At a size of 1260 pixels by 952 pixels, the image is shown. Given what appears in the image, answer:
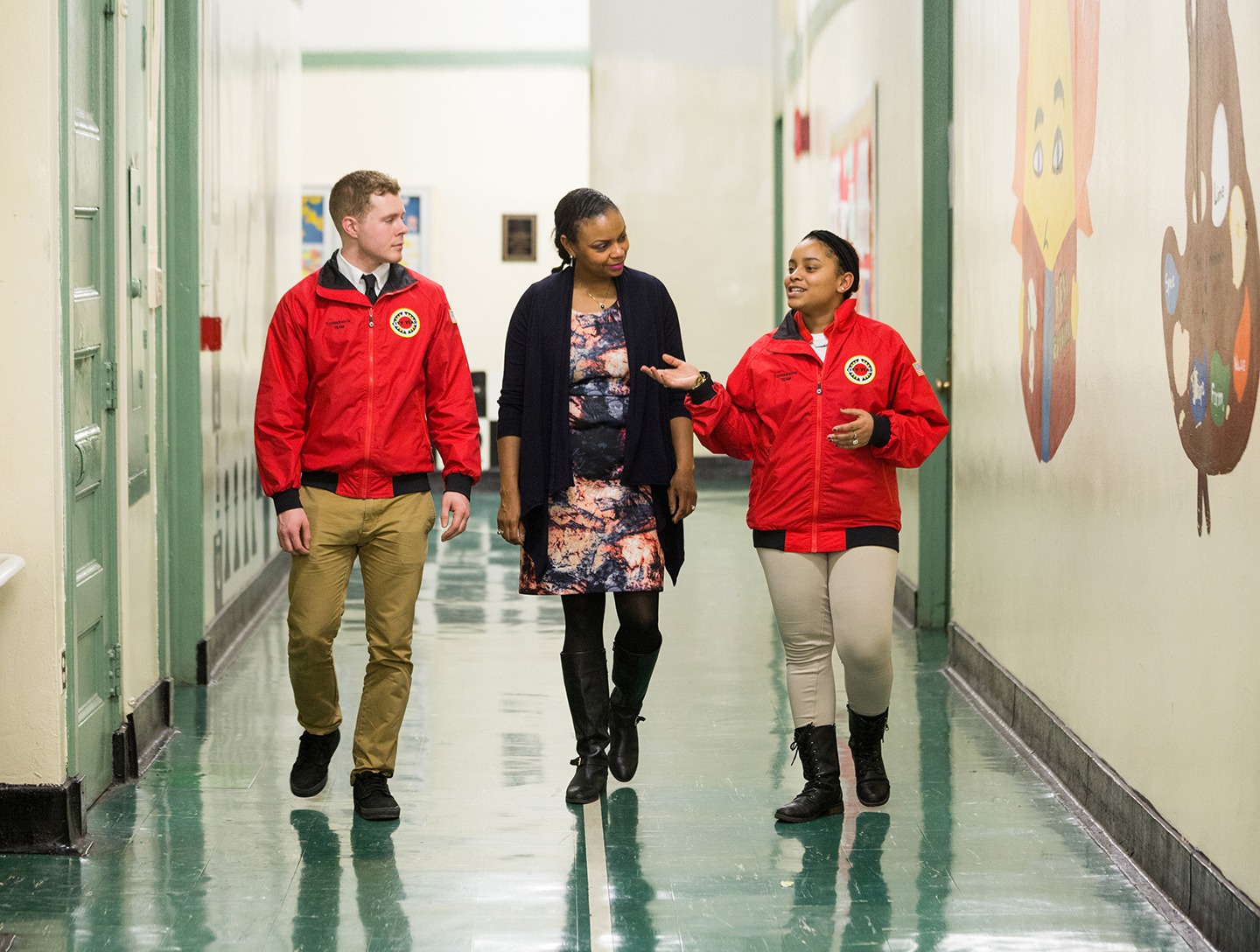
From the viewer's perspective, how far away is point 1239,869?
10.6 ft

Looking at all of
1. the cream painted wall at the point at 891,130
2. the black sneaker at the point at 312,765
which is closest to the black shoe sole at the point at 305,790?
the black sneaker at the point at 312,765

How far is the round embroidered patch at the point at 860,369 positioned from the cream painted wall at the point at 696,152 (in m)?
9.33

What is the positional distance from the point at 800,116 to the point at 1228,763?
9.34 m

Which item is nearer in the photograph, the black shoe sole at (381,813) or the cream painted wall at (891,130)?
the black shoe sole at (381,813)

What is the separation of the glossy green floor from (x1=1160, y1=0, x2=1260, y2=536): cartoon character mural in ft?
3.31

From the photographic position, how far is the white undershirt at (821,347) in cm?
416

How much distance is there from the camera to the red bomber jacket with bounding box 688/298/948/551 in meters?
4.12

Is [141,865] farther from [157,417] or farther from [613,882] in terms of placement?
[157,417]

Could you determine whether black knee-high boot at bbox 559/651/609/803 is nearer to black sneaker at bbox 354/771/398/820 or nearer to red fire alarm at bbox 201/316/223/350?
black sneaker at bbox 354/771/398/820

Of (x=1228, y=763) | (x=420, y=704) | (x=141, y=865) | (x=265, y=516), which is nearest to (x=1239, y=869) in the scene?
(x=1228, y=763)

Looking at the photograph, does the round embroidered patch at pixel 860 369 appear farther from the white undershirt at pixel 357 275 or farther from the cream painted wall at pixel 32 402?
the cream painted wall at pixel 32 402

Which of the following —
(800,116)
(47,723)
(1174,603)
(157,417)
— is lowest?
(47,723)

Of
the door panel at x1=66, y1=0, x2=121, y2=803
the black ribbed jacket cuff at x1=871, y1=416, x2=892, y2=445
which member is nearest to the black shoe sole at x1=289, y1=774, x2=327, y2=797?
the door panel at x1=66, y1=0, x2=121, y2=803

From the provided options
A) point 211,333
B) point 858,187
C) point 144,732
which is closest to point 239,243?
point 211,333
